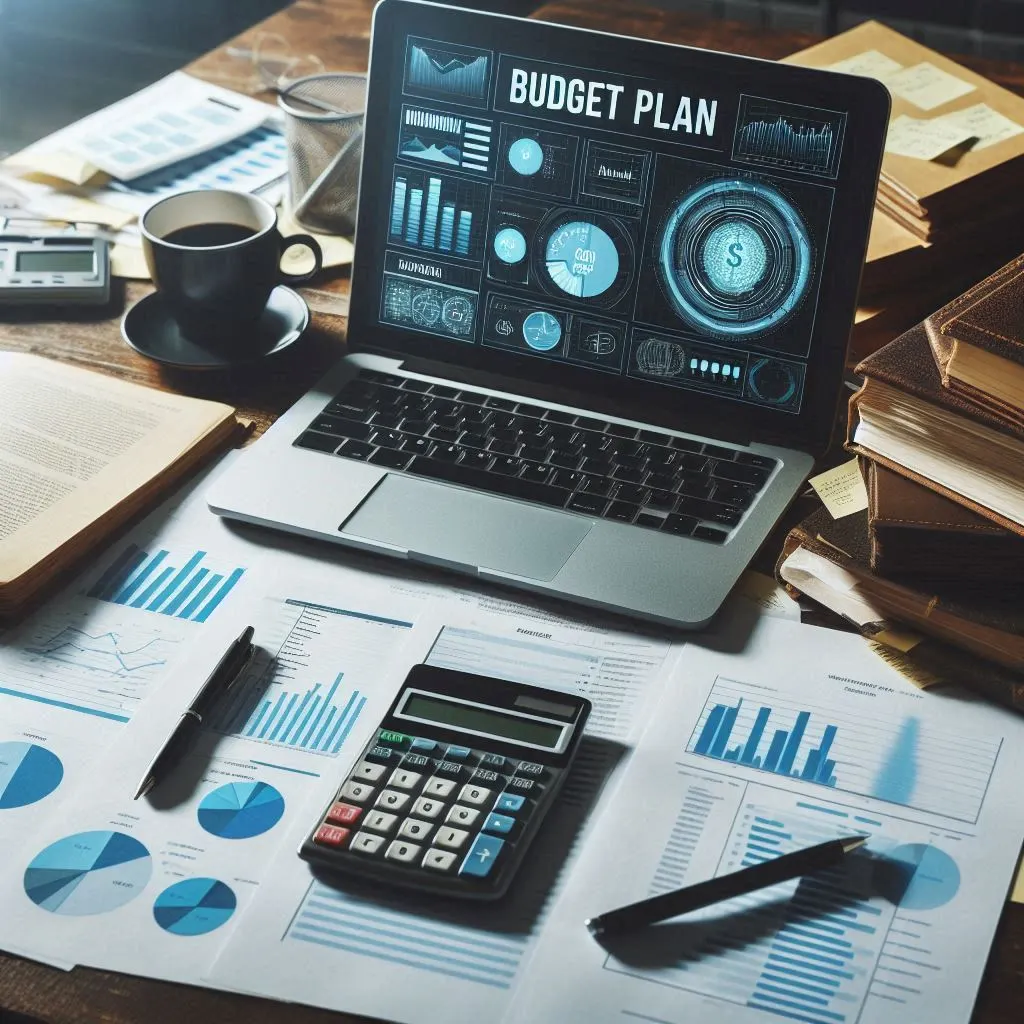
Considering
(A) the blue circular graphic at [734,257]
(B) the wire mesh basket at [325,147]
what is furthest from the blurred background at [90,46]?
(A) the blue circular graphic at [734,257]

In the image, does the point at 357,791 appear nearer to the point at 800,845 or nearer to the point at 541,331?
the point at 800,845

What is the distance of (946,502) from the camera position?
0.86m

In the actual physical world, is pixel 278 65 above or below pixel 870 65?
below

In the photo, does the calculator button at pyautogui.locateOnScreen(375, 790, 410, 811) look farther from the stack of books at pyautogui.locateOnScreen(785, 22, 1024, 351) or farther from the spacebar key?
the stack of books at pyautogui.locateOnScreen(785, 22, 1024, 351)

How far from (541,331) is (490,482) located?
15 cm

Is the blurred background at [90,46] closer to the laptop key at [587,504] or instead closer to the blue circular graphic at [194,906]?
the laptop key at [587,504]

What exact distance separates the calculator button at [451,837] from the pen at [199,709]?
0.18 m

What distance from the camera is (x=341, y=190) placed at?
4.40 ft

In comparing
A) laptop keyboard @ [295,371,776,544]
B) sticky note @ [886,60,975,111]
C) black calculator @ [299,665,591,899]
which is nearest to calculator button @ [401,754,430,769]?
black calculator @ [299,665,591,899]

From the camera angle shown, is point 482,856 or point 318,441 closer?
point 482,856

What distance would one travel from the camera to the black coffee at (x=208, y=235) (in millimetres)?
1163

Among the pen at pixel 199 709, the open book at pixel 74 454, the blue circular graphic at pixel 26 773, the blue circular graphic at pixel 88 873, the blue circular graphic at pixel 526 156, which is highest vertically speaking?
the blue circular graphic at pixel 526 156

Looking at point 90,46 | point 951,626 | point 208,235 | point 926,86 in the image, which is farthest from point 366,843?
point 90,46

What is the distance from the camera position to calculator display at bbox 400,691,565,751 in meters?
0.78
